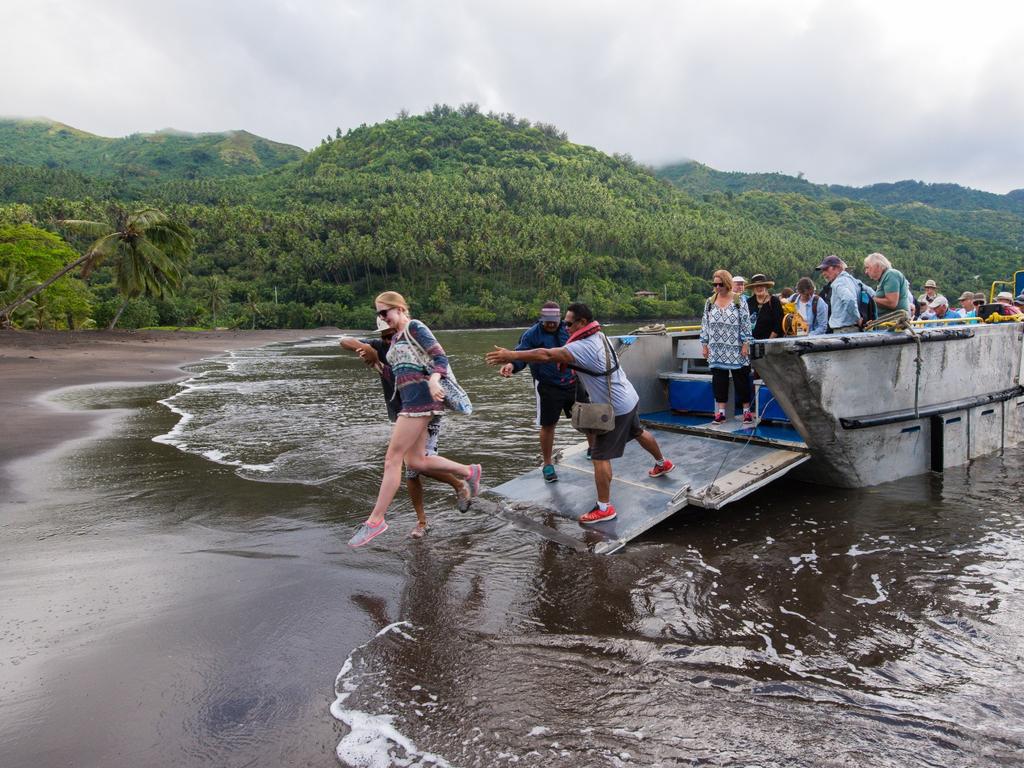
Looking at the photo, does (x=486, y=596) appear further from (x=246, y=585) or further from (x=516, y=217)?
(x=516, y=217)

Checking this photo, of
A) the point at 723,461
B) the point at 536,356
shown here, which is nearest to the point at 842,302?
the point at 723,461

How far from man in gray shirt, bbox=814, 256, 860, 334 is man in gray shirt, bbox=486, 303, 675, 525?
3.03 metres

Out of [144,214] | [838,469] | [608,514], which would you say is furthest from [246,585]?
[144,214]

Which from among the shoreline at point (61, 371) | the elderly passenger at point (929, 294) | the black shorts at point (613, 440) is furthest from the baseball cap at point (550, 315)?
the elderly passenger at point (929, 294)

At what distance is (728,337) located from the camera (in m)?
7.27

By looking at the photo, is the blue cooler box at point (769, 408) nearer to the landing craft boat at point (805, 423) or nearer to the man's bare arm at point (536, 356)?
the landing craft boat at point (805, 423)

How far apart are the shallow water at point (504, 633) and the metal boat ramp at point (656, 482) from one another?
0.85ft

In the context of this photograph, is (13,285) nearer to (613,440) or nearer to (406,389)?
(406,389)

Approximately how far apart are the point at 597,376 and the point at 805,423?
7.86 feet

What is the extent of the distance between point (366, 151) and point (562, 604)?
617ft

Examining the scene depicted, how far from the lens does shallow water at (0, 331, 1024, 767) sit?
9.50ft

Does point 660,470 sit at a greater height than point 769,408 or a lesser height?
lesser

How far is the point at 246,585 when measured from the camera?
4.61 m

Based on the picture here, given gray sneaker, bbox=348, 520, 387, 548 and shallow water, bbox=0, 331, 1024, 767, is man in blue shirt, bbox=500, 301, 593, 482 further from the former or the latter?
gray sneaker, bbox=348, 520, 387, 548
